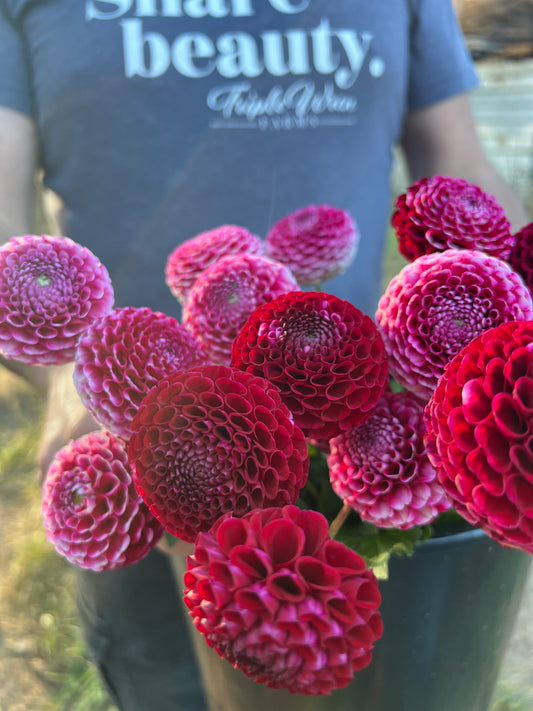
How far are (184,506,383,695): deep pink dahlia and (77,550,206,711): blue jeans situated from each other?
23.8 inches

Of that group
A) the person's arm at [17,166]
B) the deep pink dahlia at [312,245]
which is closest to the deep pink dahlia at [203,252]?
the deep pink dahlia at [312,245]

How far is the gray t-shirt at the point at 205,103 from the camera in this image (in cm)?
80

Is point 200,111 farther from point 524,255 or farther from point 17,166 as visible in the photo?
point 524,255

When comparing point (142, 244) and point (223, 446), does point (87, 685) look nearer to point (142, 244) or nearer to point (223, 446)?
point (142, 244)

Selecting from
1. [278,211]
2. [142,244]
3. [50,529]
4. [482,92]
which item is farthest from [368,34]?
[482,92]

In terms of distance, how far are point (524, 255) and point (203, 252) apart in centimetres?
20

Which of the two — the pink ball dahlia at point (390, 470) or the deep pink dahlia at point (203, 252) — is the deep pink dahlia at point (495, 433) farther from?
the deep pink dahlia at point (203, 252)

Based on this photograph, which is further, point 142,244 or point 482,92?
point 482,92

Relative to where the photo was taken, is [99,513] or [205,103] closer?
[99,513]

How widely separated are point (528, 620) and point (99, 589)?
3.57ft

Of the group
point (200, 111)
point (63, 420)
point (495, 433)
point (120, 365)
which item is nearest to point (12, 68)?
point (200, 111)

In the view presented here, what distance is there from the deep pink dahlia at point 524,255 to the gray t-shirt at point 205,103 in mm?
606

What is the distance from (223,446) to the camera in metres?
0.24

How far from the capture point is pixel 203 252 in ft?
1.32
